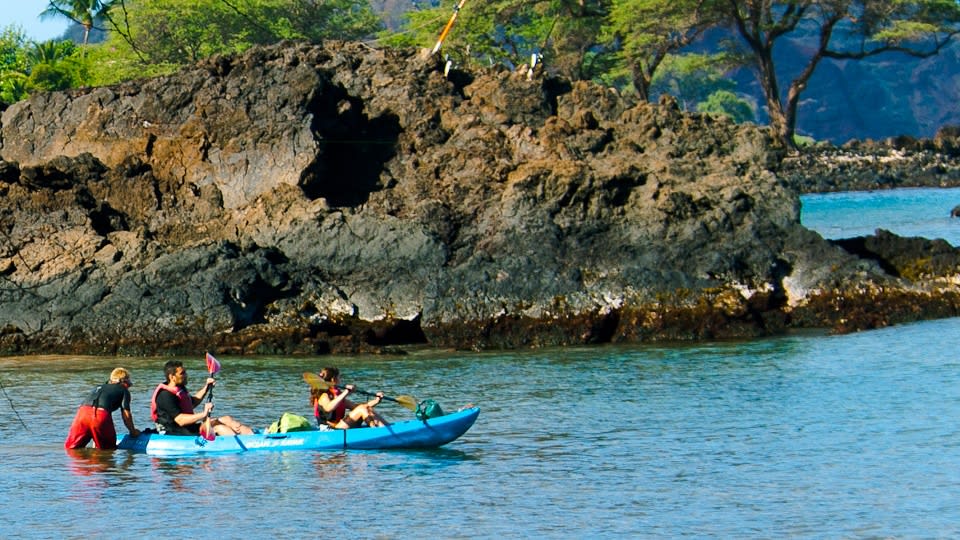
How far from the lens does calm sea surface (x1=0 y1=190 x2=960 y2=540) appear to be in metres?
15.2

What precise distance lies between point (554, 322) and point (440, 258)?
202 cm

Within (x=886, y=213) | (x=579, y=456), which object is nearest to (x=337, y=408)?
(x=579, y=456)

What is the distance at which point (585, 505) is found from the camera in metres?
15.7

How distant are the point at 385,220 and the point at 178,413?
27.1ft

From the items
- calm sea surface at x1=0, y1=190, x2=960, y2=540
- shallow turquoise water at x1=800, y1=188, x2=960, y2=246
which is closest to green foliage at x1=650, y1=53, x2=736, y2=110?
shallow turquoise water at x1=800, y1=188, x2=960, y2=246

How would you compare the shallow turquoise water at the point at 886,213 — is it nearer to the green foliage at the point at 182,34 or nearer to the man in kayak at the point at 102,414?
the green foliage at the point at 182,34

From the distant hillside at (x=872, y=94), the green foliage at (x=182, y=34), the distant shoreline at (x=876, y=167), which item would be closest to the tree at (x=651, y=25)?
the distant shoreline at (x=876, y=167)

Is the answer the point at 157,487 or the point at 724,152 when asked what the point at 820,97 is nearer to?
the point at 724,152

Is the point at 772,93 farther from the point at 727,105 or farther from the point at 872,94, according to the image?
the point at 872,94

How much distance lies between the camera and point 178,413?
1894cm

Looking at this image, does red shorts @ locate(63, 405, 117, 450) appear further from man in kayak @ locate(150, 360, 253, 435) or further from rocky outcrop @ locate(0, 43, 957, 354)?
rocky outcrop @ locate(0, 43, 957, 354)

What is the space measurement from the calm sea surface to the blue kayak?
0.15 meters

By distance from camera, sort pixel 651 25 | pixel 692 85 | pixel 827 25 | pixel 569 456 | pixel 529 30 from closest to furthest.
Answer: pixel 569 456 → pixel 651 25 → pixel 827 25 → pixel 529 30 → pixel 692 85

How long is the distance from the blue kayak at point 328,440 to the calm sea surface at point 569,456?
150 millimetres
